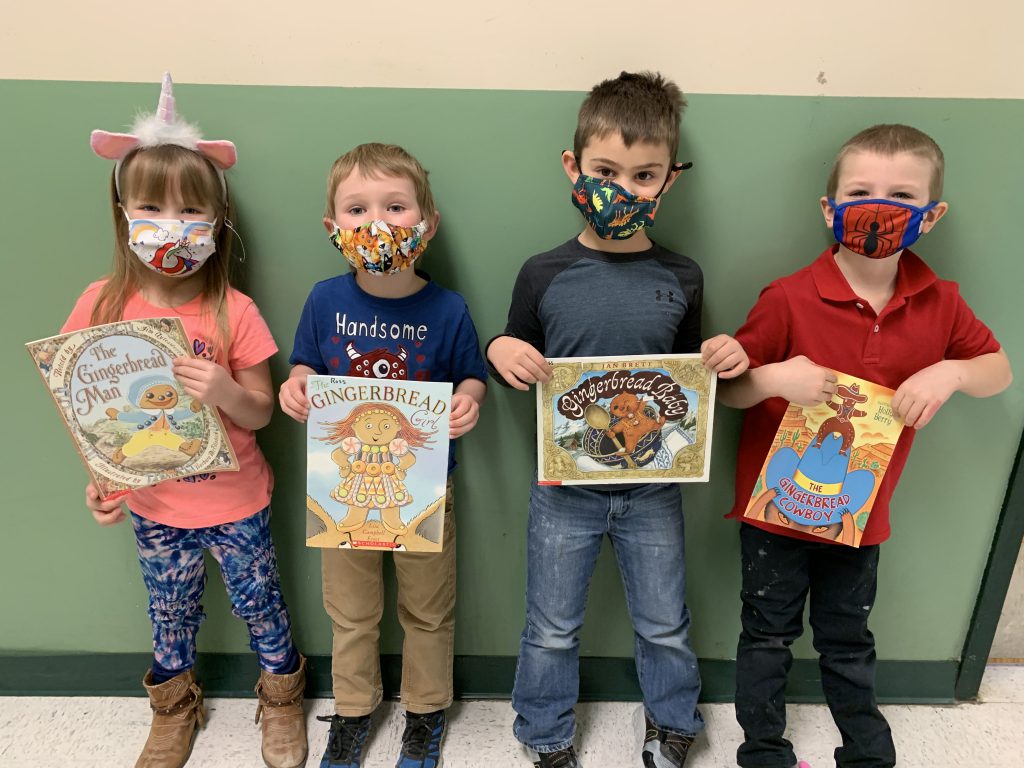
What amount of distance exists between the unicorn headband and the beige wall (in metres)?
0.13

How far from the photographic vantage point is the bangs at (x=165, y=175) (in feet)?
4.11

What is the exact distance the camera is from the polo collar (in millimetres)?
1284

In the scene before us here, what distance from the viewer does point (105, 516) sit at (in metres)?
1.40

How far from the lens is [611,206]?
1202 millimetres

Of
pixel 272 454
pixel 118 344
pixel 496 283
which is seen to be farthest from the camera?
pixel 272 454

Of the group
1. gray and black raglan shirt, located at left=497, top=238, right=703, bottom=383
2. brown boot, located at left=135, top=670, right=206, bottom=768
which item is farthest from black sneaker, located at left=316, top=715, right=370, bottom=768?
gray and black raglan shirt, located at left=497, top=238, right=703, bottom=383

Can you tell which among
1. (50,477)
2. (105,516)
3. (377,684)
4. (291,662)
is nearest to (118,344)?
(105,516)

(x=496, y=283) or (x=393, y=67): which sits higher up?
(x=393, y=67)

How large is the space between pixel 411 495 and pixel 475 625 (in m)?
0.55

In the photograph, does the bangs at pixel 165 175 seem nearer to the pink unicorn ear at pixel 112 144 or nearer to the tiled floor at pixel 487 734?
the pink unicorn ear at pixel 112 144

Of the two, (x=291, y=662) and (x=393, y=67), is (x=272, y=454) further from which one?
(x=393, y=67)

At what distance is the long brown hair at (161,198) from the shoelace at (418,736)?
953 millimetres

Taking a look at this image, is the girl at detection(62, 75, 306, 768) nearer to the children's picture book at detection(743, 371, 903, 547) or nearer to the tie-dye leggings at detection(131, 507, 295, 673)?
the tie-dye leggings at detection(131, 507, 295, 673)

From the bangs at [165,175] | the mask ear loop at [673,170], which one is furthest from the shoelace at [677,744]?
the bangs at [165,175]
